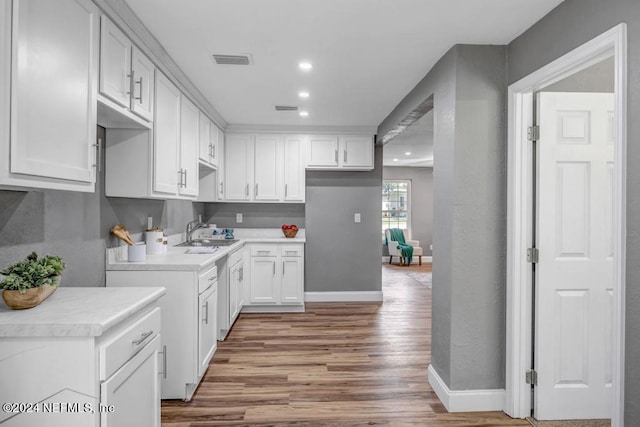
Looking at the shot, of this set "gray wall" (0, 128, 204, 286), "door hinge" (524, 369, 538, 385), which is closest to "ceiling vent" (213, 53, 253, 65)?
"gray wall" (0, 128, 204, 286)

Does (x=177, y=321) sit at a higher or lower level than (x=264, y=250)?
lower

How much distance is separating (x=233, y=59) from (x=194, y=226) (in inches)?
95.5

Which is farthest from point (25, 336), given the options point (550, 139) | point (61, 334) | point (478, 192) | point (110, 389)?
point (550, 139)

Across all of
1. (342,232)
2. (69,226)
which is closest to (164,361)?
(69,226)

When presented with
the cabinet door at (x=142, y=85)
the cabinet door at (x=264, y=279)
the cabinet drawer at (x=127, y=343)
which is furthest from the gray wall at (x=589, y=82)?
the cabinet door at (x=264, y=279)

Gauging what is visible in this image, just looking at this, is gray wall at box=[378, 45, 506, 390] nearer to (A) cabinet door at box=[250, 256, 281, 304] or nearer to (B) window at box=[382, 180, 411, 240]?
(A) cabinet door at box=[250, 256, 281, 304]

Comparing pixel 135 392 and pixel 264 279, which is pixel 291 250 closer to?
pixel 264 279

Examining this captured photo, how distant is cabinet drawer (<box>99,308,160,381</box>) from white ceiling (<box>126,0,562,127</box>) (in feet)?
5.39

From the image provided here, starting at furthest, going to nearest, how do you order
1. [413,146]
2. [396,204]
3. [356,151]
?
[396,204] → [413,146] → [356,151]

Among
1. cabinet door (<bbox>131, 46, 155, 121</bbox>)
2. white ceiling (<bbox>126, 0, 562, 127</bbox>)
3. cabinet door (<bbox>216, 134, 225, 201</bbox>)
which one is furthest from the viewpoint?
cabinet door (<bbox>216, 134, 225, 201</bbox>)

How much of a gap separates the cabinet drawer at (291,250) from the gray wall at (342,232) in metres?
0.61

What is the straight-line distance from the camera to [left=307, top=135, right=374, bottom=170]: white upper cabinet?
498 centimetres

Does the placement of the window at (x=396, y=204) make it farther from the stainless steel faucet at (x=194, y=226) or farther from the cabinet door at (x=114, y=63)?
the cabinet door at (x=114, y=63)

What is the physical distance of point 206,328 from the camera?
2.85m
